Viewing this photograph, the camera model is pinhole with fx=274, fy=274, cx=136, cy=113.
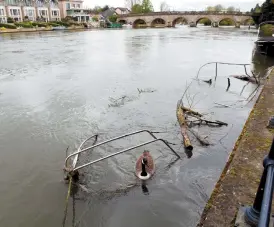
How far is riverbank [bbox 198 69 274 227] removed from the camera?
13.0 ft

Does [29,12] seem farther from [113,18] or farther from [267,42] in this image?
[267,42]

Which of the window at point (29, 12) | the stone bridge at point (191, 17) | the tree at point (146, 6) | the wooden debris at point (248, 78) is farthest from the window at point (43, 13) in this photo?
the wooden debris at point (248, 78)

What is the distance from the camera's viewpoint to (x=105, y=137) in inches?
413

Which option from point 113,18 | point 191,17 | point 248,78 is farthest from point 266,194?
point 113,18

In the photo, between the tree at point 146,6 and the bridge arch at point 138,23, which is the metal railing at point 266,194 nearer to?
the bridge arch at point 138,23

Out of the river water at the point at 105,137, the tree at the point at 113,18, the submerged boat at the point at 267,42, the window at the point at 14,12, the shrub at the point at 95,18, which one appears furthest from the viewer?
the shrub at the point at 95,18

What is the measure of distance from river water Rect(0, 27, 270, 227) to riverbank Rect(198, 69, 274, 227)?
6.05ft

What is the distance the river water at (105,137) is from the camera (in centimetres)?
666

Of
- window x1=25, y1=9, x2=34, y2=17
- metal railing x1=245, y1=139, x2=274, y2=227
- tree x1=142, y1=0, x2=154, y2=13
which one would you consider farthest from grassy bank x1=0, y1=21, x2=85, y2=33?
metal railing x1=245, y1=139, x2=274, y2=227

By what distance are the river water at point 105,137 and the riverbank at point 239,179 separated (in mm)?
1844

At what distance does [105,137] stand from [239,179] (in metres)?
6.48

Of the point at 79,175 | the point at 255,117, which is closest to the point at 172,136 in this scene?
the point at 255,117

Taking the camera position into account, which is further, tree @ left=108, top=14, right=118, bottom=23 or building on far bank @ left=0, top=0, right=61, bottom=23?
tree @ left=108, top=14, right=118, bottom=23

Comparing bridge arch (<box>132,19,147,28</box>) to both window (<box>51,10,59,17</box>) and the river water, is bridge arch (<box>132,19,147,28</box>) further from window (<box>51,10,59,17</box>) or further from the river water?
the river water
